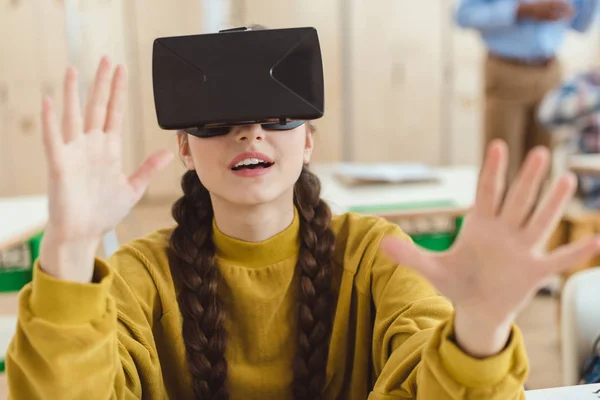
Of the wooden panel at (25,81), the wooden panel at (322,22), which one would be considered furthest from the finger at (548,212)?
the wooden panel at (25,81)

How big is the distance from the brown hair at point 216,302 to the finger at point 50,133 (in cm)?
36

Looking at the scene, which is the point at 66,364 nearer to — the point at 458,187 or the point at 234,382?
the point at 234,382

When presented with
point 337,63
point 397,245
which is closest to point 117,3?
point 337,63

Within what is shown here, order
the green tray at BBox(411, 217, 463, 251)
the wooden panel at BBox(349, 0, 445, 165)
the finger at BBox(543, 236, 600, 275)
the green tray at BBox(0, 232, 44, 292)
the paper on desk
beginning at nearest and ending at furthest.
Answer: the finger at BBox(543, 236, 600, 275), the green tray at BBox(0, 232, 44, 292), the green tray at BBox(411, 217, 463, 251), the paper on desk, the wooden panel at BBox(349, 0, 445, 165)

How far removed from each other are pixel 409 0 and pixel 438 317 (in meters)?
4.71

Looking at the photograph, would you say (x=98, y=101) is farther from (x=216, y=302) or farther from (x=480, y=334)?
A: (x=480, y=334)

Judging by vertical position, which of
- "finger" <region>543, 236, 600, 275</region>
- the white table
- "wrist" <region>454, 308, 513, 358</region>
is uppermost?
"finger" <region>543, 236, 600, 275</region>

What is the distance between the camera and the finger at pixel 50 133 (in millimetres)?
685

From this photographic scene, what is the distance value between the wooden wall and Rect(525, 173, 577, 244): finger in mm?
4185

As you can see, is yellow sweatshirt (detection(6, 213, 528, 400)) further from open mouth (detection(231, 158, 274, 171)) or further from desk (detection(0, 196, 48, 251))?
desk (detection(0, 196, 48, 251))

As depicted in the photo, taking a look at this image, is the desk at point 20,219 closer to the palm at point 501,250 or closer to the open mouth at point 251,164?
the open mouth at point 251,164

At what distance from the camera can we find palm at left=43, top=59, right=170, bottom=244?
705 mm

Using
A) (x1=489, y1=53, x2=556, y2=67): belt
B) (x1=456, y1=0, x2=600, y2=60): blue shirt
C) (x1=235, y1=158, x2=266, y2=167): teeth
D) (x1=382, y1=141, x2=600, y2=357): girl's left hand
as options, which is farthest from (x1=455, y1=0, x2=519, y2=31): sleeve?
(x1=382, y1=141, x2=600, y2=357): girl's left hand

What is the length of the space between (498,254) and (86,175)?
0.45 metres
